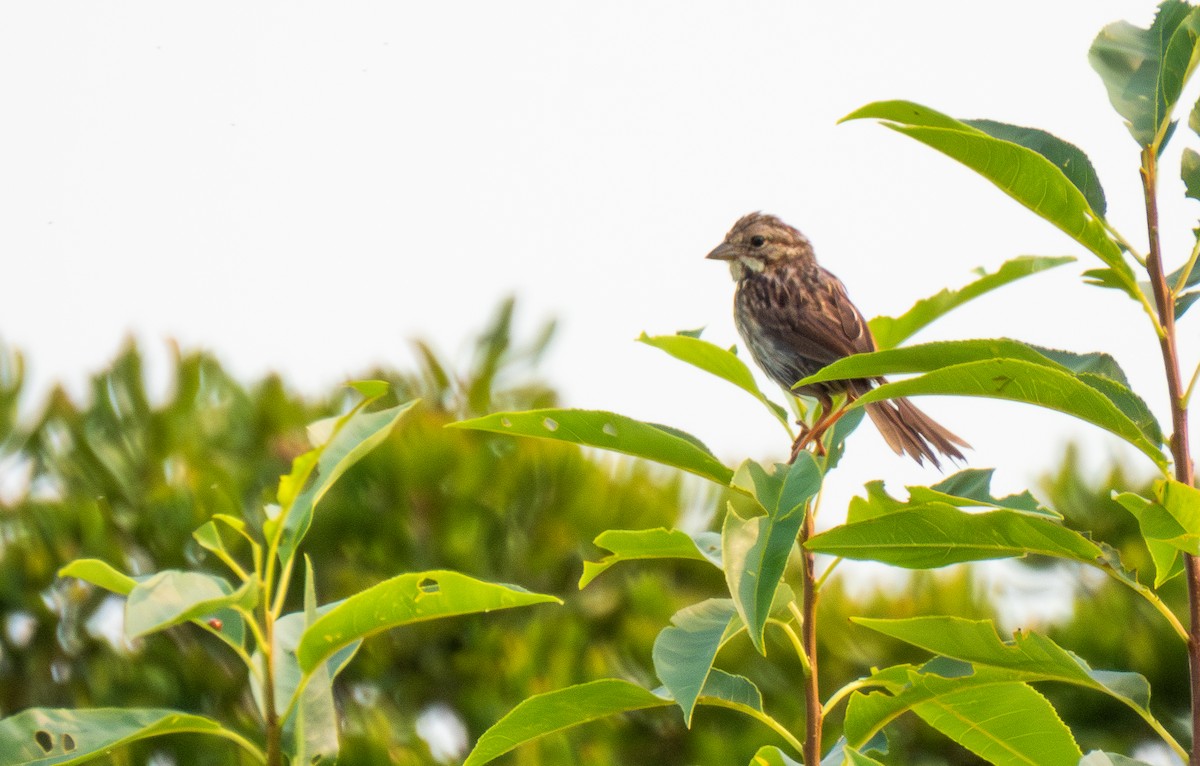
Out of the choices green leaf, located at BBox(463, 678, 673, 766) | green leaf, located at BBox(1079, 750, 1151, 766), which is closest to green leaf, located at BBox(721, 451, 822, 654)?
green leaf, located at BBox(463, 678, 673, 766)

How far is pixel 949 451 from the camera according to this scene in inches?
166

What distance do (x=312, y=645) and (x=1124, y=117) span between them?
1.36m

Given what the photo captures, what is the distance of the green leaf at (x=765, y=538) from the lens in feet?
5.11

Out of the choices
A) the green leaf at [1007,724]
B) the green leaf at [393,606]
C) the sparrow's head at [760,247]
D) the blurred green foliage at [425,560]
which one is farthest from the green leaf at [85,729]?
the sparrow's head at [760,247]

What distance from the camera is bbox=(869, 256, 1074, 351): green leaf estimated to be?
7.03 ft

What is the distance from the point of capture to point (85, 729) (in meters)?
1.83

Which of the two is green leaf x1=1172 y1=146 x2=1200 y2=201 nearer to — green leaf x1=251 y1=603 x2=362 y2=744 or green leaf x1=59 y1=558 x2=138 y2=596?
green leaf x1=251 y1=603 x2=362 y2=744

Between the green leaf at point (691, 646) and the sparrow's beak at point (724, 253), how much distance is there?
3.42 metres

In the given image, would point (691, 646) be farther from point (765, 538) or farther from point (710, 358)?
point (710, 358)

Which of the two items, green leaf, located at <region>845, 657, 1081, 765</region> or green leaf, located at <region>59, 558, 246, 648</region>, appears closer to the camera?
green leaf, located at <region>59, 558, 246, 648</region>

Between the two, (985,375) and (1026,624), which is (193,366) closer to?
(1026,624)

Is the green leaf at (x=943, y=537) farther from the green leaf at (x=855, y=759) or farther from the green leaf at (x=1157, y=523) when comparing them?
the green leaf at (x=855, y=759)

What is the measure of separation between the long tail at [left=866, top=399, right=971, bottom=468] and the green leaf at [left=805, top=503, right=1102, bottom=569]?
6.96 feet

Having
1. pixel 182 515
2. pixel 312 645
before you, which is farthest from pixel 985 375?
pixel 182 515
